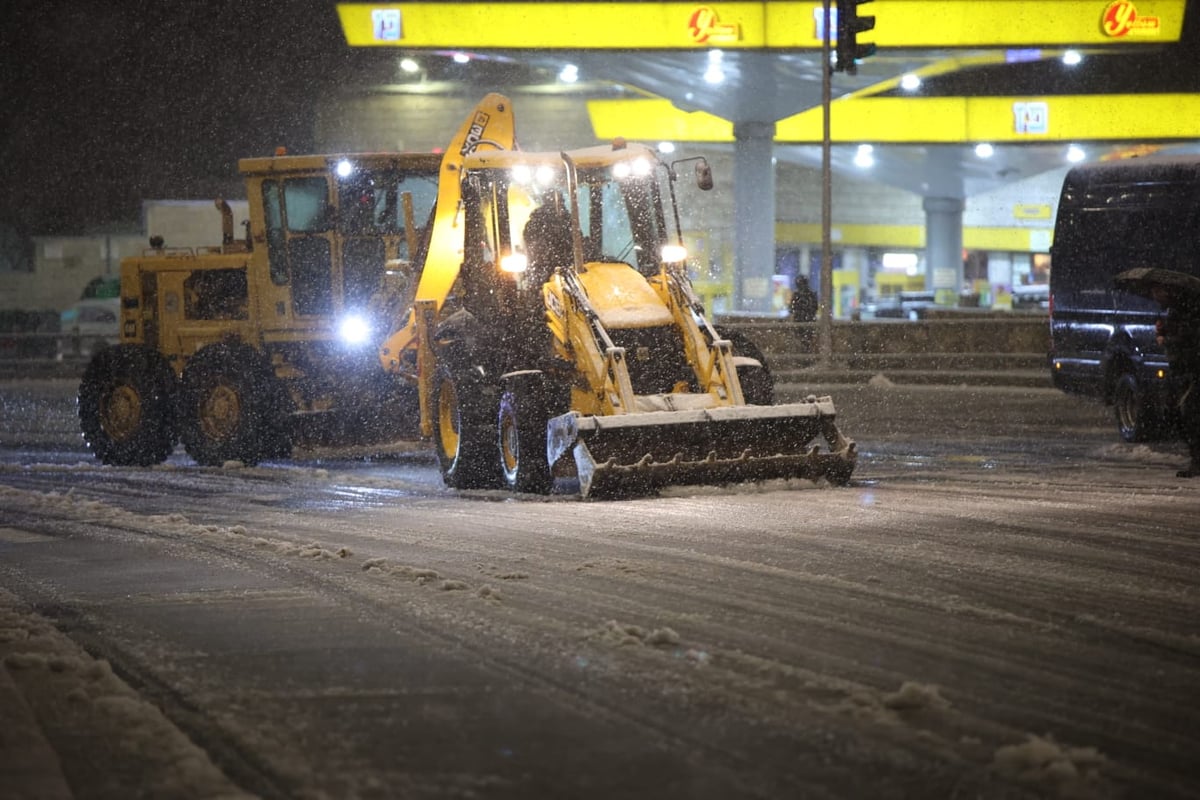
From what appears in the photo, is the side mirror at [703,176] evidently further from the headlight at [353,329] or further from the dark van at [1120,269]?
the dark van at [1120,269]

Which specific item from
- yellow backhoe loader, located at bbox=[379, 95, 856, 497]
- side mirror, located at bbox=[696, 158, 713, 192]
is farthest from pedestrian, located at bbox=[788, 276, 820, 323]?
side mirror, located at bbox=[696, 158, 713, 192]

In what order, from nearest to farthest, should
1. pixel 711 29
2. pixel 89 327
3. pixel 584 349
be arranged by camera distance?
pixel 584 349, pixel 711 29, pixel 89 327

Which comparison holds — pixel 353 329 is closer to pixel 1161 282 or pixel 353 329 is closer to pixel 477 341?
pixel 477 341

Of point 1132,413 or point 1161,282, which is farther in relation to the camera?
point 1132,413

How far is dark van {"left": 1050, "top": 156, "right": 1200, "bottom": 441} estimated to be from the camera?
1830 centimetres

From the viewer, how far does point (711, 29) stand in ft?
126

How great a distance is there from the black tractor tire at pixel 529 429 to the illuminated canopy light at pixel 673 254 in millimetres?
1706

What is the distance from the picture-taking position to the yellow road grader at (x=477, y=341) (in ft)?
45.5

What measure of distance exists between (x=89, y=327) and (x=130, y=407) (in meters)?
26.4

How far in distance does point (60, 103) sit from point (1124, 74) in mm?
39425

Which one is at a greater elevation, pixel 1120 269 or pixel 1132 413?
pixel 1120 269

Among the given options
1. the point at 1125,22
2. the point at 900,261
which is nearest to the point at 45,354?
the point at 1125,22

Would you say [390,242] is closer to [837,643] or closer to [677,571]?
[677,571]

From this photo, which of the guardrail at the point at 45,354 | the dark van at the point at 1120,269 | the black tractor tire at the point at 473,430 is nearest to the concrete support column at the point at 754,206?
the guardrail at the point at 45,354
